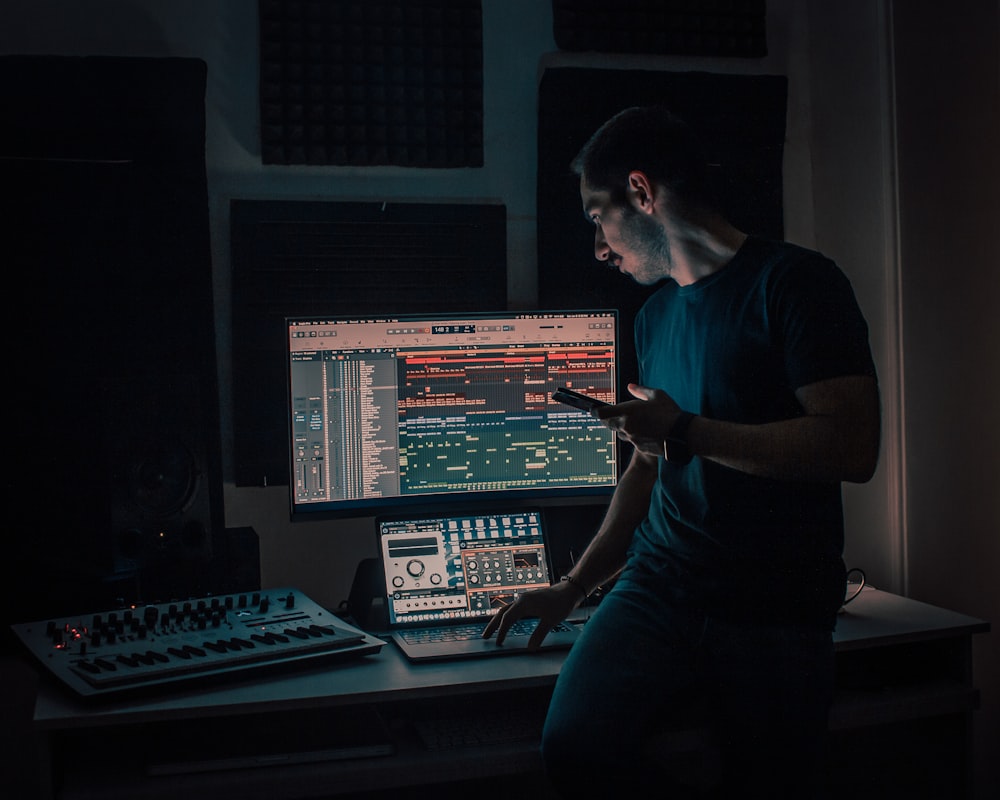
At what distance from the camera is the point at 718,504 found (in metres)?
1.61

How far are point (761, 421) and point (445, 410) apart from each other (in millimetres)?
669

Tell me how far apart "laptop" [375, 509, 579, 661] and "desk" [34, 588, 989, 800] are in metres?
0.11

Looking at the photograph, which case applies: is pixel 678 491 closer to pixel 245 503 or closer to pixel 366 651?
pixel 366 651

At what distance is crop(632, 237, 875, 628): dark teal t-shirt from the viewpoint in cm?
148

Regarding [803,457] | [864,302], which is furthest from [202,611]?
[864,302]

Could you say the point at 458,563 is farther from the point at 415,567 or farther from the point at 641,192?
the point at 641,192

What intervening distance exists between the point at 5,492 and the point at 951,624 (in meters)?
1.83

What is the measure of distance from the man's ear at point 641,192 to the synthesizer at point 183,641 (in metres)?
Answer: 0.90

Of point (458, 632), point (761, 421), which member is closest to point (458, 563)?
point (458, 632)

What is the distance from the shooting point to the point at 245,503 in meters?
2.12

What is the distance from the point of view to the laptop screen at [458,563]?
1.81 metres

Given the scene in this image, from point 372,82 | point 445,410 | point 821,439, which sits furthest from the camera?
point 372,82

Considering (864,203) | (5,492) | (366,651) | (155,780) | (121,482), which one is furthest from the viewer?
(864,203)

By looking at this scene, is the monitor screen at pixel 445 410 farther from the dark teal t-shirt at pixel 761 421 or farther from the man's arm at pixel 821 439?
the man's arm at pixel 821 439
